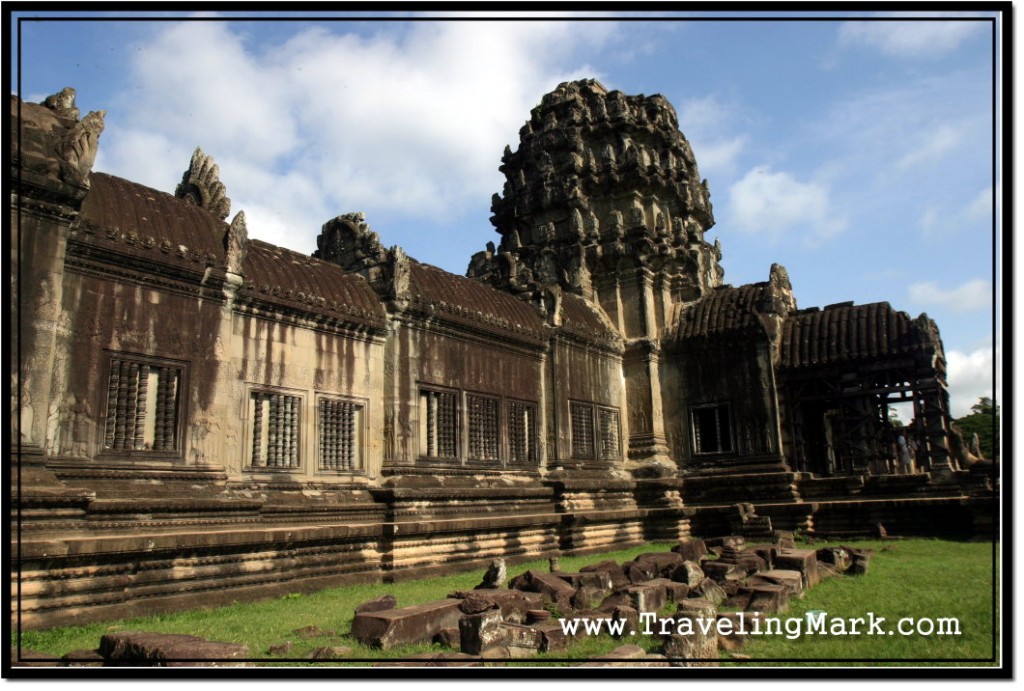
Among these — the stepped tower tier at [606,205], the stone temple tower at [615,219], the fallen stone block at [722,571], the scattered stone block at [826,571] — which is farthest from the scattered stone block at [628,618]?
the stepped tower tier at [606,205]

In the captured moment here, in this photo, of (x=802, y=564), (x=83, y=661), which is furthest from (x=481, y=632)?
(x=802, y=564)

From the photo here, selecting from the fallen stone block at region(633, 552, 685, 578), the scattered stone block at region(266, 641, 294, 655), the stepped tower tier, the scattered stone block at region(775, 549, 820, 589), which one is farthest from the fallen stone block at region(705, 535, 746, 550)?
the scattered stone block at region(266, 641, 294, 655)

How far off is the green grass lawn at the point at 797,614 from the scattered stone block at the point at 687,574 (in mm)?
1353

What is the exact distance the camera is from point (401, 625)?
6.94 meters

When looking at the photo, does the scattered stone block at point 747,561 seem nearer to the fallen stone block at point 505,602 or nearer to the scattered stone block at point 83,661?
the fallen stone block at point 505,602

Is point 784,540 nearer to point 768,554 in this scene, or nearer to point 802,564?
Answer: point 768,554

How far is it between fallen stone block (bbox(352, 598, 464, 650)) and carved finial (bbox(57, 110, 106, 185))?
6505mm

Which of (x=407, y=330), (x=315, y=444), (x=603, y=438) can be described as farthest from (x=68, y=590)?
(x=603, y=438)

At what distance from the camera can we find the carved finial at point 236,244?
11789 millimetres

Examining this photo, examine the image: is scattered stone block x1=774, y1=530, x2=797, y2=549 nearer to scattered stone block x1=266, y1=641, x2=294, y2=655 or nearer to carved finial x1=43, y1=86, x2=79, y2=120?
scattered stone block x1=266, y1=641, x2=294, y2=655

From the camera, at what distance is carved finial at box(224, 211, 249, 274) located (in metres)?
11.8

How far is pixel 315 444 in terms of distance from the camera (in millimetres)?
12578

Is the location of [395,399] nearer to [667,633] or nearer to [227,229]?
[227,229]

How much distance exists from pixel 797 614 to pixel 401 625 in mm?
4163
